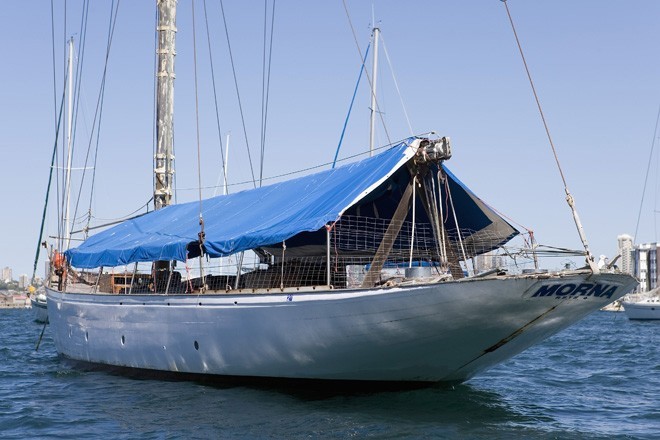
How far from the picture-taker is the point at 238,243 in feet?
57.3

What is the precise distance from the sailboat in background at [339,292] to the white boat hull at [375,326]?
3cm

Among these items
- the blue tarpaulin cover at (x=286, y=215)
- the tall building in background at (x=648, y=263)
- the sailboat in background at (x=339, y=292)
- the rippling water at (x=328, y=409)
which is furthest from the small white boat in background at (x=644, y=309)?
the tall building in background at (x=648, y=263)

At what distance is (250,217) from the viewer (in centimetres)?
1897

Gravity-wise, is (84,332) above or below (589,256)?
below

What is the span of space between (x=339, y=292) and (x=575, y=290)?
4.21 m

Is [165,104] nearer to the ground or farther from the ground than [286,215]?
farther from the ground

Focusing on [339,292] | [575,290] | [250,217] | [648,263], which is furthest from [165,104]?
[648,263]

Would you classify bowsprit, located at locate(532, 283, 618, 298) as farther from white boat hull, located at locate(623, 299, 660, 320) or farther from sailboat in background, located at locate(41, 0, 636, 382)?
white boat hull, located at locate(623, 299, 660, 320)

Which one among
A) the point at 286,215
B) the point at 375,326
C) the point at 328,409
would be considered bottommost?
the point at 328,409

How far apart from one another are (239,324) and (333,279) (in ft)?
9.76

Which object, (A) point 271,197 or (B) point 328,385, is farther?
(A) point 271,197

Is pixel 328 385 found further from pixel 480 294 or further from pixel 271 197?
pixel 271 197

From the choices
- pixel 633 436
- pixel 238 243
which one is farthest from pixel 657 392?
pixel 238 243

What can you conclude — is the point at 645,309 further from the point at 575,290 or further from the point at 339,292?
the point at 339,292
